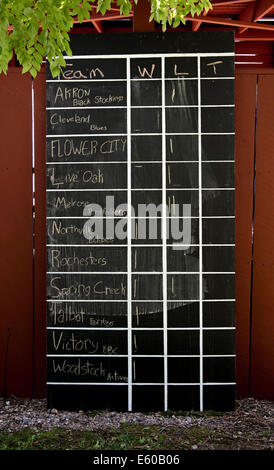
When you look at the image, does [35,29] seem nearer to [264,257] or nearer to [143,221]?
[143,221]

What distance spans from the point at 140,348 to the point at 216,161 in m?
1.69

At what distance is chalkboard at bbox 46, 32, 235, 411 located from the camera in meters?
4.18

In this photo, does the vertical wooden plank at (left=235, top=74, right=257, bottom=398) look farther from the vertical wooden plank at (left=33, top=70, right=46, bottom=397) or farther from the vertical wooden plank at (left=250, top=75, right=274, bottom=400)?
the vertical wooden plank at (left=33, top=70, right=46, bottom=397)

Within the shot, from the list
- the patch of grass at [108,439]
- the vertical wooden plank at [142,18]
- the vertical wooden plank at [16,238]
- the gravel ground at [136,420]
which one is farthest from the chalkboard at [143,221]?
the vertical wooden plank at [16,238]

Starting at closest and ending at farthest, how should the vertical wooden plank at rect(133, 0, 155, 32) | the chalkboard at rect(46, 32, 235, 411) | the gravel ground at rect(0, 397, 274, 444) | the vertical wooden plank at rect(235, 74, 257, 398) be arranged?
the gravel ground at rect(0, 397, 274, 444), the chalkboard at rect(46, 32, 235, 411), the vertical wooden plank at rect(133, 0, 155, 32), the vertical wooden plank at rect(235, 74, 257, 398)

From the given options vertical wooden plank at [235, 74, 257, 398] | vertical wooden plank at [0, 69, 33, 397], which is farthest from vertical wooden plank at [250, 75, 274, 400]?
vertical wooden plank at [0, 69, 33, 397]

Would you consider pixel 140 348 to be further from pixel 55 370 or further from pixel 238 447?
pixel 238 447

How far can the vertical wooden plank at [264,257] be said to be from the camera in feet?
15.1

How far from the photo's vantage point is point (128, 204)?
423 cm

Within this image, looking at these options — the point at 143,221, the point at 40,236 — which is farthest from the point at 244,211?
the point at 40,236

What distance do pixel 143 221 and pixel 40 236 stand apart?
1034 mm

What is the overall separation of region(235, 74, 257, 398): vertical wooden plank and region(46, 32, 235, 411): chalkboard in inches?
17.1

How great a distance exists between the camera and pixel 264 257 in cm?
Result: 462

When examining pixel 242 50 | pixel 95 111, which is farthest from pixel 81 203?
pixel 242 50
